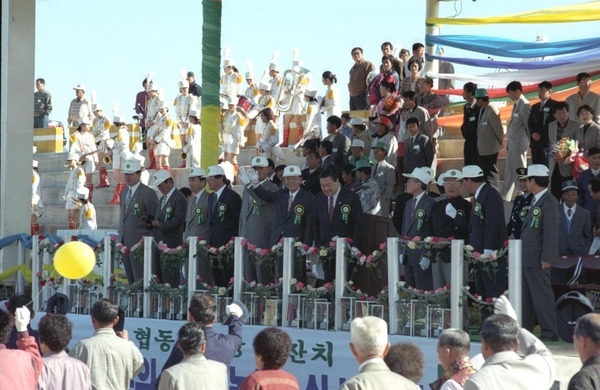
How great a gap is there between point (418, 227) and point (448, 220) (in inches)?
10.6

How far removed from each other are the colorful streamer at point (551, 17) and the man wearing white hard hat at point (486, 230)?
3.77 m

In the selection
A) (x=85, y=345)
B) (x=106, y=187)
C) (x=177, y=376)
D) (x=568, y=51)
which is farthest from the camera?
(x=106, y=187)

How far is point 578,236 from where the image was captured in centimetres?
1044

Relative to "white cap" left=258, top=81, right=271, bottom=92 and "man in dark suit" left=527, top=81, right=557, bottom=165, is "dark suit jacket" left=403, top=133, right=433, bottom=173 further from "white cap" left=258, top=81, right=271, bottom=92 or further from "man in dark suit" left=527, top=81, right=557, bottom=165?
"white cap" left=258, top=81, right=271, bottom=92

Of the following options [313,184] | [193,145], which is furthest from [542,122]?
[193,145]

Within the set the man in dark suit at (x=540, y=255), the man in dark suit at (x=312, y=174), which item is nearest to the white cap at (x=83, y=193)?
the man in dark suit at (x=312, y=174)

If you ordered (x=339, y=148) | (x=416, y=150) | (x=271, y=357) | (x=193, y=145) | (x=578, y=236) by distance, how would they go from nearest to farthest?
(x=271, y=357), (x=578, y=236), (x=416, y=150), (x=339, y=148), (x=193, y=145)

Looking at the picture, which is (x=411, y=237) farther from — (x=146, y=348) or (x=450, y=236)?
(x=146, y=348)

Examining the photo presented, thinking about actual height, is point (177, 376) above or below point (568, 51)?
below

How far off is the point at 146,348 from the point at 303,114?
911cm

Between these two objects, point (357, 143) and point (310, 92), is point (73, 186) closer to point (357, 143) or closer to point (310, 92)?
point (310, 92)

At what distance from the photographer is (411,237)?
10.4 m

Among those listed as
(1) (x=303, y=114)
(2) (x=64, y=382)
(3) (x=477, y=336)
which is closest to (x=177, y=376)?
(2) (x=64, y=382)

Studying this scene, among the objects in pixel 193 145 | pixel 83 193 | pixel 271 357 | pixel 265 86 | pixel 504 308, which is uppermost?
pixel 265 86
